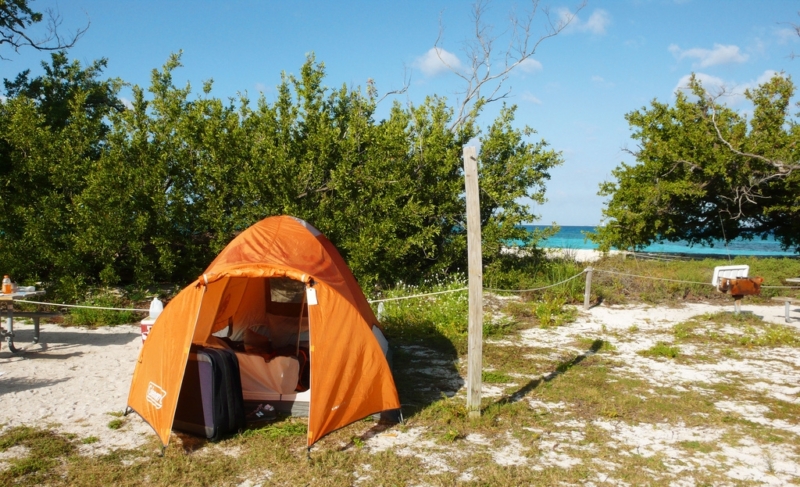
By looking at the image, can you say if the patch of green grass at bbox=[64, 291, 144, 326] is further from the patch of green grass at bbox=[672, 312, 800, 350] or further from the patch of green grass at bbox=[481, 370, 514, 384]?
the patch of green grass at bbox=[672, 312, 800, 350]


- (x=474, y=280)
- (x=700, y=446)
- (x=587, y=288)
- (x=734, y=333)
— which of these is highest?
(x=474, y=280)

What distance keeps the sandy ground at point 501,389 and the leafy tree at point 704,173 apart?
552 centimetres

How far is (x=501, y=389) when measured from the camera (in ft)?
23.4

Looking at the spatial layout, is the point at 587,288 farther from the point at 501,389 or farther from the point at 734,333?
the point at 501,389


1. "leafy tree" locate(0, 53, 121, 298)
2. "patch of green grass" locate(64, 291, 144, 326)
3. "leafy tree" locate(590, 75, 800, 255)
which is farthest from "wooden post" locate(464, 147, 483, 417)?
"leafy tree" locate(590, 75, 800, 255)

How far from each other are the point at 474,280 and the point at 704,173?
12.7 meters

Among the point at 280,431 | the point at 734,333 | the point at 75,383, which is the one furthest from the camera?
the point at 734,333

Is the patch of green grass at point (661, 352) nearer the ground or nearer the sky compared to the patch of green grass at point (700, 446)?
nearer the sky

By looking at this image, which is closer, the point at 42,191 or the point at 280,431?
the point at 280,431

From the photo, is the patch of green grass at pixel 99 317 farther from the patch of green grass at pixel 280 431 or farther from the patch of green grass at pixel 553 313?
the patch of green grass at pixel 553 313

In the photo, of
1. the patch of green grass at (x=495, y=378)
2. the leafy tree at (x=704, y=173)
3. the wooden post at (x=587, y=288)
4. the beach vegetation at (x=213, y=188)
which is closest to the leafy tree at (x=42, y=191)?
the beach vegetation at (x=213, y=188)

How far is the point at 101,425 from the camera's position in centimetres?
593

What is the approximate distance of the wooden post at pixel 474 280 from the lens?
5.79 m

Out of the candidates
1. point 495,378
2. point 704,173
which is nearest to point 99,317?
point 495,378
